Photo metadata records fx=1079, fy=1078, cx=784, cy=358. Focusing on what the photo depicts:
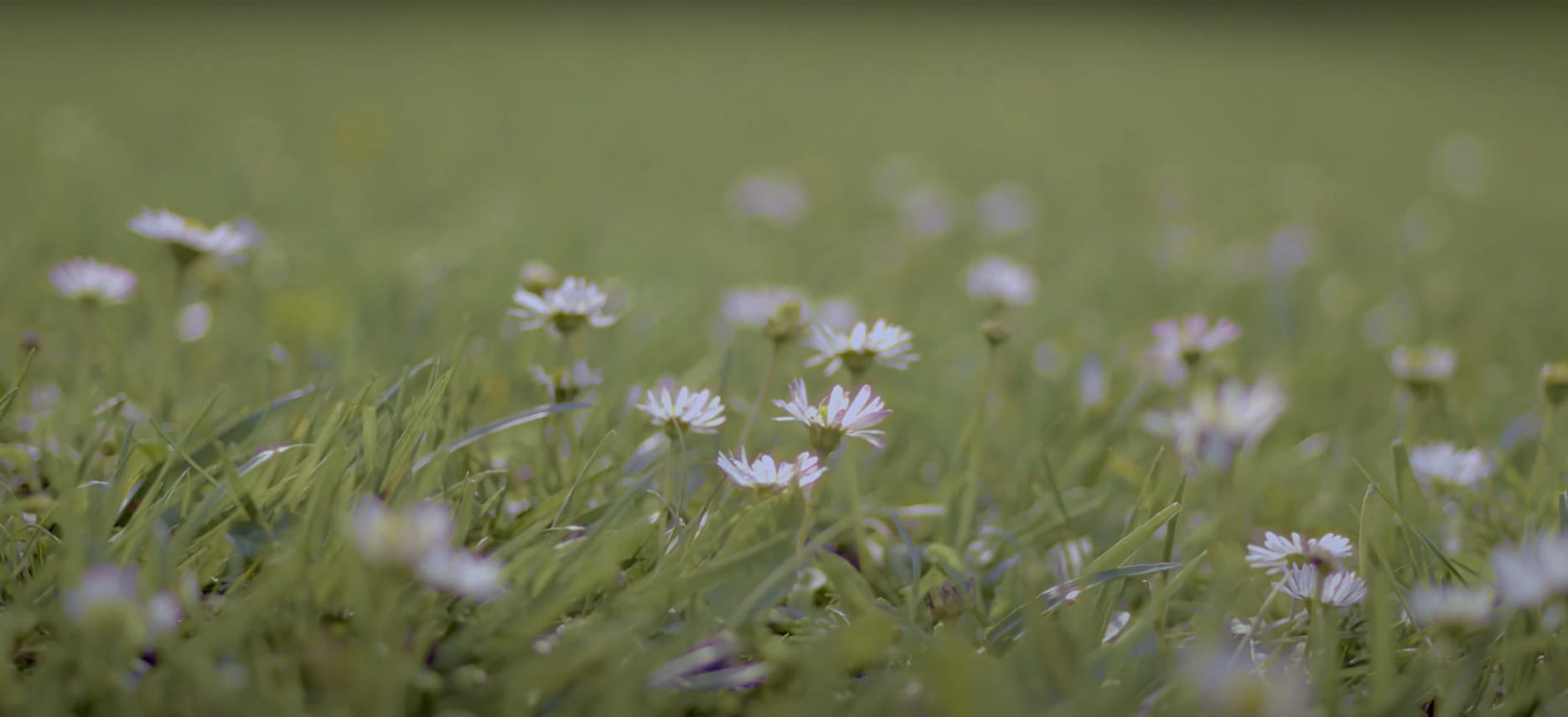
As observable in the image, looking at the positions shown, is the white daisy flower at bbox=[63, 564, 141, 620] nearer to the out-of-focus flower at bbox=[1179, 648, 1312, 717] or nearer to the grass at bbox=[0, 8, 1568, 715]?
the grass at bbox=[0, 8, 1568, 715]

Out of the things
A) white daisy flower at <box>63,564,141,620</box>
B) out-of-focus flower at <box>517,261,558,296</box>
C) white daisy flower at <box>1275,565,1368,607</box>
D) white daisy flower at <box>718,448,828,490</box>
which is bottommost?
white daisy flower at <box>1275,565,1368,607</box>

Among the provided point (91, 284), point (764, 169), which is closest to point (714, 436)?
point (91, 284)

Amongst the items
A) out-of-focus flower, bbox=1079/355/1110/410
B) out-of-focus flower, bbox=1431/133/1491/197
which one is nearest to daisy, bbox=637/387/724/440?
out-of-focus flower, bbox=1079/355/1110/410

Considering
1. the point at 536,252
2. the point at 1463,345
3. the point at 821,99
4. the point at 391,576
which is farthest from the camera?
the point at 821,99

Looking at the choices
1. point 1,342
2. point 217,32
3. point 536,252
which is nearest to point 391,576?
point 1,342

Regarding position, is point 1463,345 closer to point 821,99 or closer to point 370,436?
point 370,436

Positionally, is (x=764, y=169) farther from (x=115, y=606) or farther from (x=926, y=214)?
(x=115, y=606)
